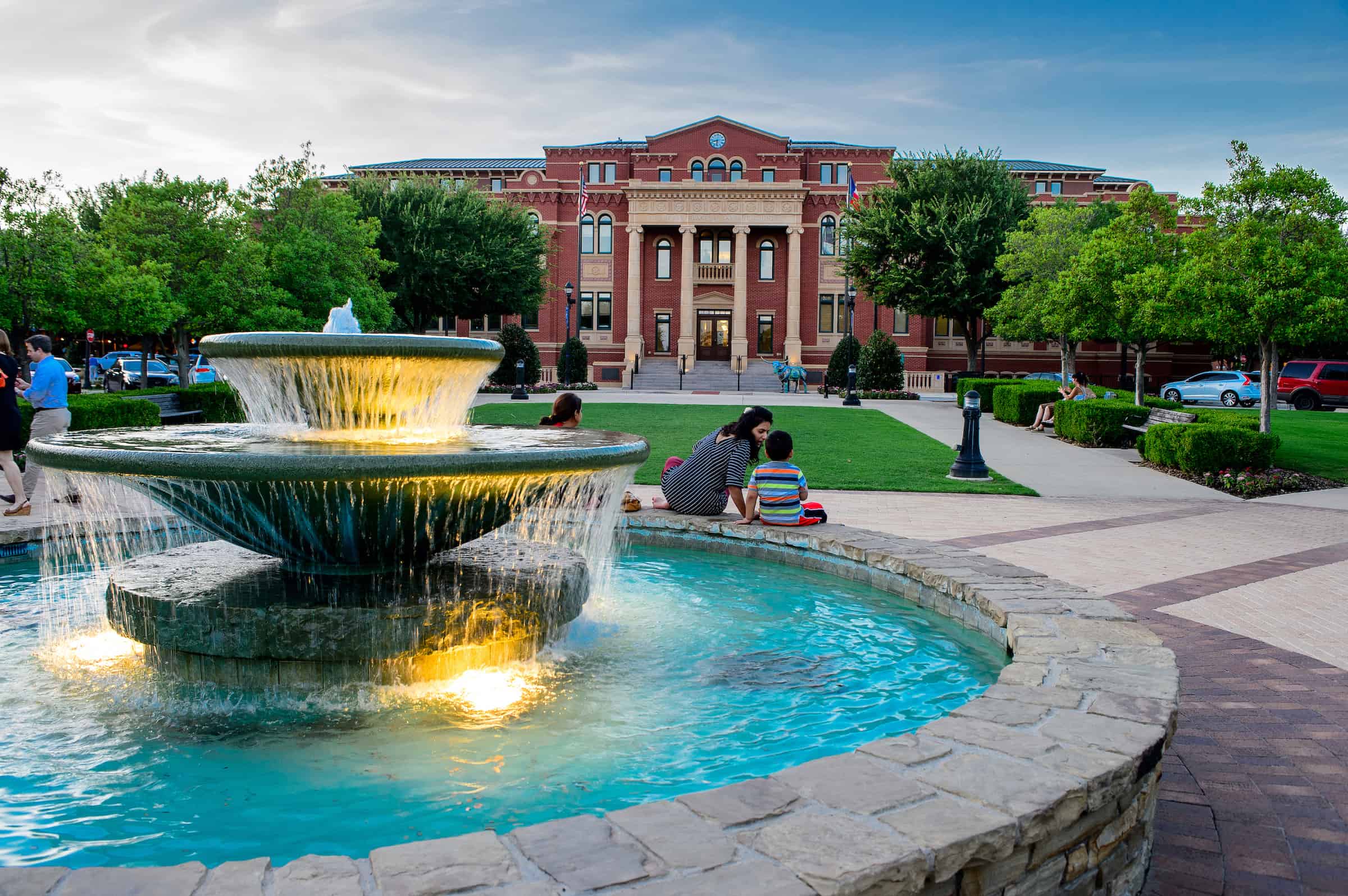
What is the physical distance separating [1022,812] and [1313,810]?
72.7 inches

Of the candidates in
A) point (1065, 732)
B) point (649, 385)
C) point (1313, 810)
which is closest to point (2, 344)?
point (1065, 732)

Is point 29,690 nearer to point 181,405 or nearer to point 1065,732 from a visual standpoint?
point 1065,732

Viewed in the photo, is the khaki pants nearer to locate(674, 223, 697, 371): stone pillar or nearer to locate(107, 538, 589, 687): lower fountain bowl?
locate(107, 538, 589, 687): lower fountain bowl

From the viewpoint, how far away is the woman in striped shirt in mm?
8148

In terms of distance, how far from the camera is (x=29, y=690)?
455 centimetres

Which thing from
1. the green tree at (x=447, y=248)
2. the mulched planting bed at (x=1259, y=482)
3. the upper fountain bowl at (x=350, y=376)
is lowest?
the mulched planting bed at (x=1259, y=482)

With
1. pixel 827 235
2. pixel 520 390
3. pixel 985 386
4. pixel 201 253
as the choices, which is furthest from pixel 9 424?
pixel 827 235

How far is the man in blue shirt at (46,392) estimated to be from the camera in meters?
9.70

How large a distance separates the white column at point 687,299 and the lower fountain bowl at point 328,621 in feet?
151

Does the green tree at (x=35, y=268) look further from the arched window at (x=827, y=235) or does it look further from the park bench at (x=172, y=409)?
the arched window at (x=827, y=235)

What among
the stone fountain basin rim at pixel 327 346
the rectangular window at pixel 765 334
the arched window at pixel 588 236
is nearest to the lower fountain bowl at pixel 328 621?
the stone fountain basin rim at pixel 327 346

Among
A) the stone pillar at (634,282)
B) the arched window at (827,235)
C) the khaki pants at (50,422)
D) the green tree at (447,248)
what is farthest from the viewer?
the arched window at (827,235)

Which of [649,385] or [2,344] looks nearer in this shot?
[2,344]

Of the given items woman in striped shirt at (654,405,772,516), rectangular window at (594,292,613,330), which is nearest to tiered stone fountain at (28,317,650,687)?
woman in striped shirt at (654,405,772,516)
